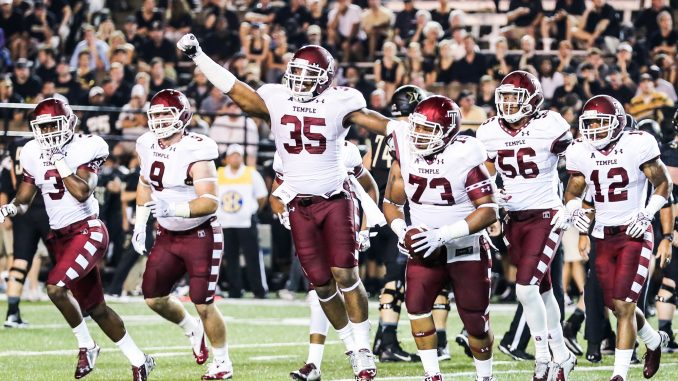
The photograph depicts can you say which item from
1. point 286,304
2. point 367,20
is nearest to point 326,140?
point 286,304

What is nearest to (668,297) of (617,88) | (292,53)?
(617,88)

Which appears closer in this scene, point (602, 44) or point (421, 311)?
point (421, 311)

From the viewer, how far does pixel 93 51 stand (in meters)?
18.2

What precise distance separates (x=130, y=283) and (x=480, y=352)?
8.33m

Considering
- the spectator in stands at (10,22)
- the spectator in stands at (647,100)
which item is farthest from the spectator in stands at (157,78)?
the spectator in stands at (647,100)

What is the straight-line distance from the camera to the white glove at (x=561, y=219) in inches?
317

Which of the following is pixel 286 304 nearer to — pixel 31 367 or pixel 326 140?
pixel 31 367

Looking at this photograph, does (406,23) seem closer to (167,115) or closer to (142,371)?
(167,115)

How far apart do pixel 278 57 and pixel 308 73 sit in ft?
32.7

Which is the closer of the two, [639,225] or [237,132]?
[639,225]

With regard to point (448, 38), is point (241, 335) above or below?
below

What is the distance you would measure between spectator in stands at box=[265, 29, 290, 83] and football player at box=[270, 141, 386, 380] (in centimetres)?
848

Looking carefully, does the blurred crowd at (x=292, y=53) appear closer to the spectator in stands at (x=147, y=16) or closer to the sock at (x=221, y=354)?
the spectator in stands at (x=147, y=16)

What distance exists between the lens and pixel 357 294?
773 centimetres
